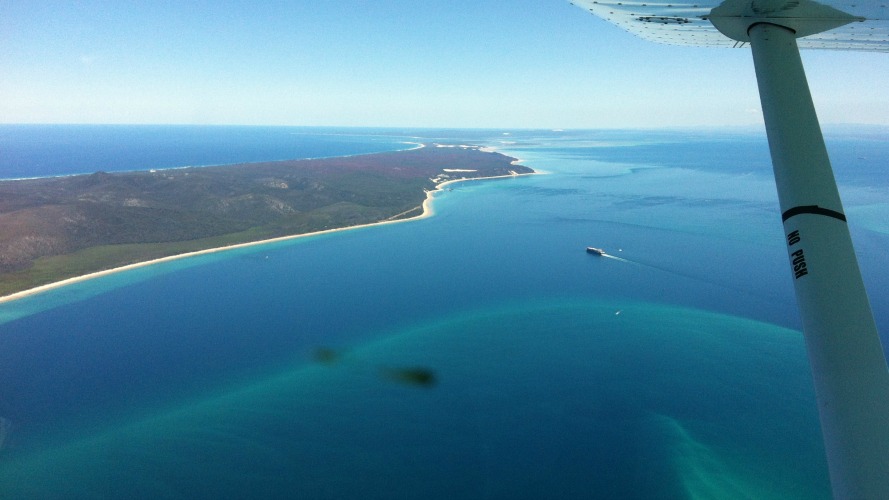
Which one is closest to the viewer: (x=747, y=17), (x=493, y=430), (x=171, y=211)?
(x=747, y=17)

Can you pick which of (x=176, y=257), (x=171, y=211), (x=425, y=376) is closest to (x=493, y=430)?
(x=425, y=376)

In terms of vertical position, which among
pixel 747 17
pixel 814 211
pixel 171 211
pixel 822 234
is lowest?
pixel 171 211

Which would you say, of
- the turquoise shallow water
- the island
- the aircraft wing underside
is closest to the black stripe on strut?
the aircraft wing underside

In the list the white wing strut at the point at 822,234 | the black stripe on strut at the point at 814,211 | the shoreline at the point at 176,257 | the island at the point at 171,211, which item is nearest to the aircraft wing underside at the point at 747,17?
the white wing strut at the point at 822,234

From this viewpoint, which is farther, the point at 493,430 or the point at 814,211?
the point at 493,430

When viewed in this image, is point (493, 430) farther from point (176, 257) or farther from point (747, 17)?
point (176, 257)
